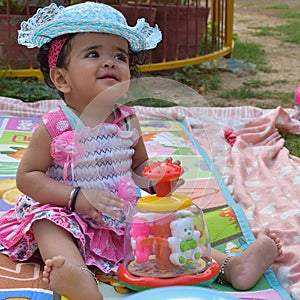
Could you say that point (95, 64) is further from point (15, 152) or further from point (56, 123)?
point (15, 152)

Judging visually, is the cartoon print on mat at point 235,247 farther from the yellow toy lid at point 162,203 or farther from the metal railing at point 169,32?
the metal railing at point 169,32

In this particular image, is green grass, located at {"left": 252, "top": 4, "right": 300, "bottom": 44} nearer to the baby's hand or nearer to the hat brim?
the hat brim

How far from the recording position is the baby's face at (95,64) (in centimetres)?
187

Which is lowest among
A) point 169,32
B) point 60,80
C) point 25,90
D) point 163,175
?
point 25,90

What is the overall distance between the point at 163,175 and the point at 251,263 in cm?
37

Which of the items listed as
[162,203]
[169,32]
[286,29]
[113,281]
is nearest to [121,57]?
[162,203]

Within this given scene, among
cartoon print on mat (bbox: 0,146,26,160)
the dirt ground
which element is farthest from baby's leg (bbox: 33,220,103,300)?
cartoon print on mat (bbox: 0,146,26,160)

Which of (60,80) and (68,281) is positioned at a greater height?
(60,80)

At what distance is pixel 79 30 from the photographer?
1.86 meters

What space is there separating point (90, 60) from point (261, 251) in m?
0.70

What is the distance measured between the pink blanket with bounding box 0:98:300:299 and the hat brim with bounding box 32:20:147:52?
32 centimetres

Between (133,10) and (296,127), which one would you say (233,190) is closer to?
(296,127)

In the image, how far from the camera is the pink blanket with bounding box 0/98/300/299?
211 centimetres

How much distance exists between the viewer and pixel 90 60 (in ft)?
6.13
